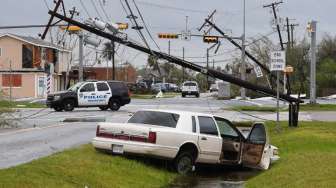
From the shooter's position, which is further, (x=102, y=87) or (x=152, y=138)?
(x=102, y=87)

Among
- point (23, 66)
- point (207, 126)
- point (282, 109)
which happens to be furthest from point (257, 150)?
→ point (23, 66)

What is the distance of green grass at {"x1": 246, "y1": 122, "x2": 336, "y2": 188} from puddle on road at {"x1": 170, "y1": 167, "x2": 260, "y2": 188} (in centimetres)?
54

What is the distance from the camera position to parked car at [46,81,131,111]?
40.0m

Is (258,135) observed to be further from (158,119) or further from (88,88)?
(88,88)

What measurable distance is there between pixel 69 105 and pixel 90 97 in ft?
4.31

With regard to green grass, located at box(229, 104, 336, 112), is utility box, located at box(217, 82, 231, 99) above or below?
above

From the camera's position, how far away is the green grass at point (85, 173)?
1116 centimetres

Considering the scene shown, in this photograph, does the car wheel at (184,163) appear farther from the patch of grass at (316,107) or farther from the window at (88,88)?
the patch of grass at (316,107)

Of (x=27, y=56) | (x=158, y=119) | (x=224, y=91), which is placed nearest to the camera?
(x=158, y=119)

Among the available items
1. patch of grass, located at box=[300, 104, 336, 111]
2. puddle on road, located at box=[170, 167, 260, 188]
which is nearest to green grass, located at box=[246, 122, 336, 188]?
puddle on road, located at box=[170, 167, 260, 188]

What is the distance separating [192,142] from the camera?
49.6 ft

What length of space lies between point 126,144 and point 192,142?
4.93 ft

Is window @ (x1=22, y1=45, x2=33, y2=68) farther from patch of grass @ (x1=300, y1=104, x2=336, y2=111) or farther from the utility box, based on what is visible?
patch of grass @ (x1=300, y1=104, x2=336, y2=111)

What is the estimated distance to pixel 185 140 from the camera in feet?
49.1
